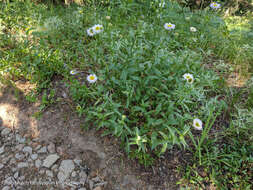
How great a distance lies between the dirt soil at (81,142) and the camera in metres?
1.70

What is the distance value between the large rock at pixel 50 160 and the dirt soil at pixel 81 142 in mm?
69

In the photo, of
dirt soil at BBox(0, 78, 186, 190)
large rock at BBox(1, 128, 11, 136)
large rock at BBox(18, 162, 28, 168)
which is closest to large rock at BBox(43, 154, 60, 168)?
dirt soil at BBox(0, 78, 186, 190)

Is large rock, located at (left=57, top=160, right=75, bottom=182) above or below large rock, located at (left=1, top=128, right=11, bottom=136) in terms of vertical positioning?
above

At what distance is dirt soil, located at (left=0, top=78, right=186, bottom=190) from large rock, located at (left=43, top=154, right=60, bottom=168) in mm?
69

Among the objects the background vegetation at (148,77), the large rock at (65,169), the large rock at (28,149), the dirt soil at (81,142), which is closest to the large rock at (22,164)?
the large rock at (28,149)

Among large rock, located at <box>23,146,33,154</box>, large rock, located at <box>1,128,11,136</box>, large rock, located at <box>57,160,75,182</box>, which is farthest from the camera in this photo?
large rock, located at <box>1,128,11,136</box>

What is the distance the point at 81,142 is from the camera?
1.90 m

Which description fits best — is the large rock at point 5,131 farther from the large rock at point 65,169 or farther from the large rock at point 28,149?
the large rock at point 65,169

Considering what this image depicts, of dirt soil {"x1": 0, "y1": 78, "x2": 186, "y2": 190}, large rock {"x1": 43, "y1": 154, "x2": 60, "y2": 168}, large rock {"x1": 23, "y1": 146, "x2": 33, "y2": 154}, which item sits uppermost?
dirt soil {"x1": 0, "y1": 78, "x2": 186, "y2": 190}

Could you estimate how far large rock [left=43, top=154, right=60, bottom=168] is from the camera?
5.86 ft

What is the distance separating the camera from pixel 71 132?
199 cm

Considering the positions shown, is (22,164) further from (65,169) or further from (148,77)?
(148,77)

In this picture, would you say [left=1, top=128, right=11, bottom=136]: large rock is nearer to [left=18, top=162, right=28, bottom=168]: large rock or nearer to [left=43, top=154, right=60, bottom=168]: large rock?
[left=18, top=162, right=28, bottom=168]: large rock

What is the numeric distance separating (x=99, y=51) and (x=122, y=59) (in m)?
0.41
